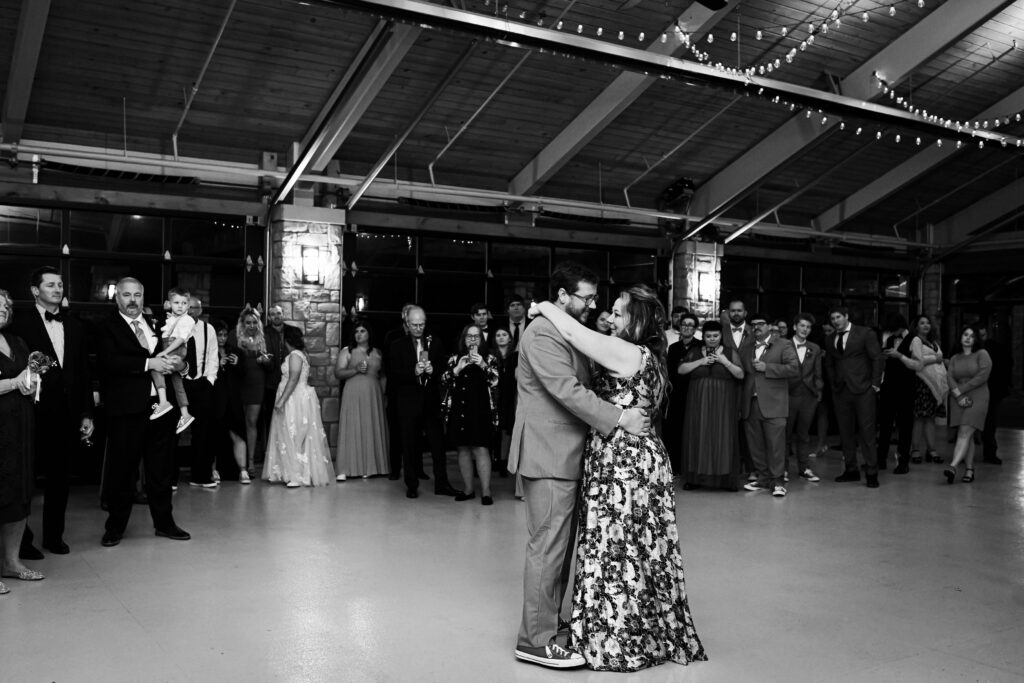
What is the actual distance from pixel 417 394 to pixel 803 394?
388cm

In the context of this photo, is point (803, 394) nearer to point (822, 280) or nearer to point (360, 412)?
point (360, 412)

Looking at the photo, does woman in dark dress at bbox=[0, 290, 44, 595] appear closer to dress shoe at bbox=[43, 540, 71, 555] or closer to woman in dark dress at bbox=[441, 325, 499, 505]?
dress shoe at bbox=[43, 540, 71, 555]

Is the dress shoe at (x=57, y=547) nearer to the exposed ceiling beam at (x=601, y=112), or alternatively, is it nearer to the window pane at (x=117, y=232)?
the window pane at (x=117, y=232)

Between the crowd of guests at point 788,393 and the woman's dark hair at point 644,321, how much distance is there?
3.68 metres

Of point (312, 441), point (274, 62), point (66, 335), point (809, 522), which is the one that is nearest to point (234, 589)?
point (66, 335)

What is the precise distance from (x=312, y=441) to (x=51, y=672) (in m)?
4.14

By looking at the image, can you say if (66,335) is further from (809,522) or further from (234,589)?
(809,522)

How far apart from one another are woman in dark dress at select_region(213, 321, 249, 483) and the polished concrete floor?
0.78 metres

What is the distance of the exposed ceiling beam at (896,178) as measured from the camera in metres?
10.4

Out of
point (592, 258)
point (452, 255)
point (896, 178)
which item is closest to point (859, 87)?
point (896, 178)

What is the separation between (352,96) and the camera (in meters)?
7.39

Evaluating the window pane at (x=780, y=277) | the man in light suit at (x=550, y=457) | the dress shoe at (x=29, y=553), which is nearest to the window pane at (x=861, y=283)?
the window pane at (x=780, y=277)

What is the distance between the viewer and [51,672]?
3102 millimetres

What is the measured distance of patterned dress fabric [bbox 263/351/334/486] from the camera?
23.5 ft
